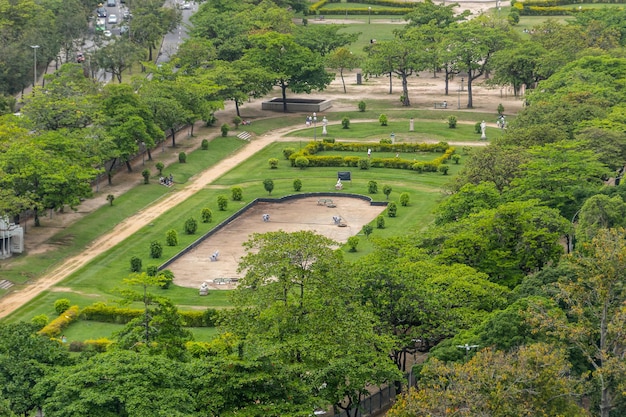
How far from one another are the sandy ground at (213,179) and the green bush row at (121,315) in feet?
21.1

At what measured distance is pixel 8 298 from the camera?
347 ft

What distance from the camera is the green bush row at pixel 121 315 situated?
9962 cm

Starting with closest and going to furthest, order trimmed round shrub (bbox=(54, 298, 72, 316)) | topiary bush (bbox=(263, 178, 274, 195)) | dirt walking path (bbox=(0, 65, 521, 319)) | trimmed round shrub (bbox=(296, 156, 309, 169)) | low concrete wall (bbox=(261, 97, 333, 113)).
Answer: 1. trimmed round shrub (bbox=(54, 298, 72, 316))
2. dirt walking path (bbox=(0, 65, 521, 319))
3. topiary bush (bbox=(263, 178, 274, 195))
4. trimmed round shrub (bbox=(296, 156, 309, 169))
5. low concrete wall (bbox=(261, 97, 333, 113))

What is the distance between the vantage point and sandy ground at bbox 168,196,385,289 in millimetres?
111562

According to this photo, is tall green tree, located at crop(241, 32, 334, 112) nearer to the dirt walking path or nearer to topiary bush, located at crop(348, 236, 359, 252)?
the dirt walking path

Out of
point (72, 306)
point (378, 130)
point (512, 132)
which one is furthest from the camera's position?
point (378, 130)

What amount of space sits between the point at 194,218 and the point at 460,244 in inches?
1465

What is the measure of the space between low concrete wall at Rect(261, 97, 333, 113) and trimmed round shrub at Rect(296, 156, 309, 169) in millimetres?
27088

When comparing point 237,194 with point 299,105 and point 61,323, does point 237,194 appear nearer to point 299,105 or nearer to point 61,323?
point 61,323

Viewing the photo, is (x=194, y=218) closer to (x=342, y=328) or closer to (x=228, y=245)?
(x=228, y=245)

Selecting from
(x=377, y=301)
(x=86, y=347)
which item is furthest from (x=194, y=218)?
(x=377, y=301)

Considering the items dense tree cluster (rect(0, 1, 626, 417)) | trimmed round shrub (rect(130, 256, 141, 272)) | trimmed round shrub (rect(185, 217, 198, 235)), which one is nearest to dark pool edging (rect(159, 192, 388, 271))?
trimmed round shrub (rect(185, 217, 198, 235))

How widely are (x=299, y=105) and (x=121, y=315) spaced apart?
3047 inches

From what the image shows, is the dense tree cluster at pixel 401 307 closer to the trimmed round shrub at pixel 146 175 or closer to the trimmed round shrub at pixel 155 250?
the trimmed round shrub at pixel 146 175
